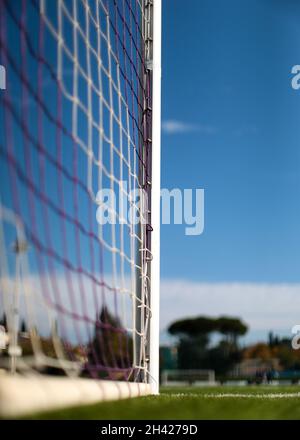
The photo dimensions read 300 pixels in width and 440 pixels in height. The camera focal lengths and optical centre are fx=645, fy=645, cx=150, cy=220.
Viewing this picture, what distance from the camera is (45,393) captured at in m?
1.37

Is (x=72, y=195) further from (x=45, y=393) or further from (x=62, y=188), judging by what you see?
(x=45, y=393)

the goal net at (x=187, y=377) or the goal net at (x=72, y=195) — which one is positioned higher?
the goal net at (x=72, y=195)

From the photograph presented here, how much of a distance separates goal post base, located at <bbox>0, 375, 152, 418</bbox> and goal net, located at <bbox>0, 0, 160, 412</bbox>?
0.06 feet

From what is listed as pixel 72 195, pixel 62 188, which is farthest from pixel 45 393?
pixel 72 195

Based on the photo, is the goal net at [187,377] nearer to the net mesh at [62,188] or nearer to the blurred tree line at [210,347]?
the blurred tree line at [210,347]

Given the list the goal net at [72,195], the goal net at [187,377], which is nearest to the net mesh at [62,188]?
the goal net at [72,195]

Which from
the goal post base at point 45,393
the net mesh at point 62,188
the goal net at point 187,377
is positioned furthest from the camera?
the goal net at point 187,377

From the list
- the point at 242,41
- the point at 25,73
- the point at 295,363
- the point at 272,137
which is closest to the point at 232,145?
the point at 272,137

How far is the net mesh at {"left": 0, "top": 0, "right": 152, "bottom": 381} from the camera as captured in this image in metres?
1.42

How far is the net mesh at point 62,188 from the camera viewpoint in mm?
1425

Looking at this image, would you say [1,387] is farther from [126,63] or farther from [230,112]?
[230,112]

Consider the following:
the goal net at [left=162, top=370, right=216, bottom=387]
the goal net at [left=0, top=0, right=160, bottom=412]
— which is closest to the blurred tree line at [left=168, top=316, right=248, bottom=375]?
the goal net at [left=162, top=370, right=216, bottom=387]

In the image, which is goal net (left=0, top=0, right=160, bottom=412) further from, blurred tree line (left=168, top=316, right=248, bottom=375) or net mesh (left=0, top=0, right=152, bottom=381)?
blurred tree line (left=168, top=316, right=248, bottom=375)
